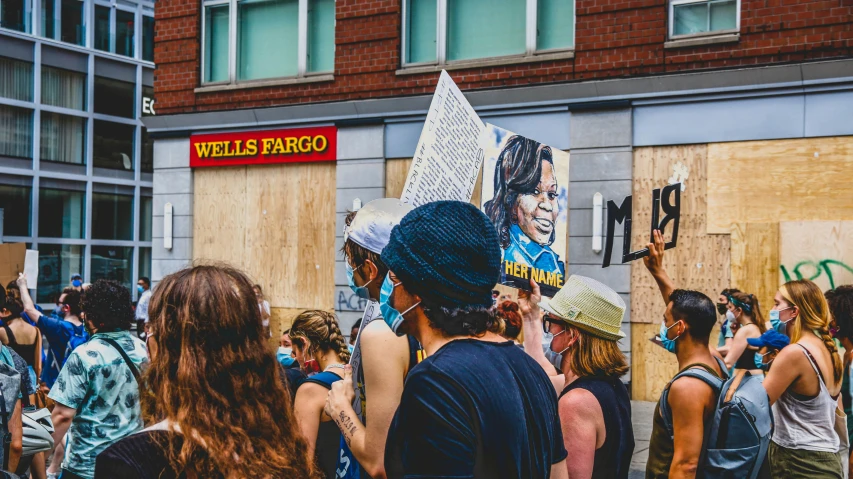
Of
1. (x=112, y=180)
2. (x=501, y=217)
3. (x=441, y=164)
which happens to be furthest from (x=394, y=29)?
(x=112, y=180)

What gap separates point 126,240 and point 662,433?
80.9 ft

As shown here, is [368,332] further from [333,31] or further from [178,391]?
[333,31]

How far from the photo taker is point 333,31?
48.4 feet

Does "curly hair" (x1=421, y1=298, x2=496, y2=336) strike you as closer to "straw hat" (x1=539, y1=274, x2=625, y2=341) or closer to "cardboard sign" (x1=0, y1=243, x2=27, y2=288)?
"straw hat" (x1=539, y1=274, x2=625, y2=341)

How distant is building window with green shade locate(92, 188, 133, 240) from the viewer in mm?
25359

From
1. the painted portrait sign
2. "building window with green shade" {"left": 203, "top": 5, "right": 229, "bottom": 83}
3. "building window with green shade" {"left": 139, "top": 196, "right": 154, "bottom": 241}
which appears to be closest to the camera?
the painted portrait sign

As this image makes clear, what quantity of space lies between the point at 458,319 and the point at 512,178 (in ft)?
11.0

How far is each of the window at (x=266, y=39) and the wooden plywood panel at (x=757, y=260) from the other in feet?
24.0

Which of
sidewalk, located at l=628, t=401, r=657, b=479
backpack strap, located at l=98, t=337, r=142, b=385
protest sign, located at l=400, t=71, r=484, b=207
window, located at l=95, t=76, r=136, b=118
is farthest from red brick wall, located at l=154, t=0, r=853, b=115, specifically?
window, located at l=95, t=76, r=136, b=118

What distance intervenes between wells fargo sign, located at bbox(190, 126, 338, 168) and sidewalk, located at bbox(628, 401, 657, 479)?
640 centimetres

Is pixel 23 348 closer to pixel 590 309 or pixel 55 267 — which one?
pixel 590 309

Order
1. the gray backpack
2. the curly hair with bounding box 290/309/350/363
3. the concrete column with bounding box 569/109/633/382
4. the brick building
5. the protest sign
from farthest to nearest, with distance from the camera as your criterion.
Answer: the concrete column with bounding box 569/109/633/382, the brick building, the curly hair with bounding box 290/309/350/363, the protest sign, the gray backpack

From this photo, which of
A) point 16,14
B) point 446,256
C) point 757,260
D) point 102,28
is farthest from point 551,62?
point 102,28

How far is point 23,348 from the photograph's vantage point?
844 cm
